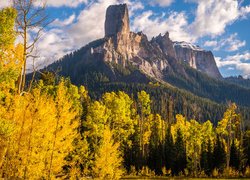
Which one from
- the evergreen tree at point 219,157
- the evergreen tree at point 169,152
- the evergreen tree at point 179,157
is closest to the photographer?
the evergreen tree at point 219,157

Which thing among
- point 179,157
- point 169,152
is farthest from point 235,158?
point 169,152

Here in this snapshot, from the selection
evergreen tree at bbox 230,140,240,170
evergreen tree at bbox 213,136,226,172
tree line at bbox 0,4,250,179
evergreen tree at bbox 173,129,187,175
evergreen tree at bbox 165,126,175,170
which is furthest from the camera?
evergreen tree at bbox 165,126,175,170

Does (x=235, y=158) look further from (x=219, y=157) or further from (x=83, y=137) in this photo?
(x=83, y=137)

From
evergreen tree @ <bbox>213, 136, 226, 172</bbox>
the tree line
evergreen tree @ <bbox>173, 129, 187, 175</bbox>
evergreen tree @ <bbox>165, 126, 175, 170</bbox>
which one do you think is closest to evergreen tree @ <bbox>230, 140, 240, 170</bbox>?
the tree line

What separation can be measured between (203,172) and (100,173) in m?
27.8

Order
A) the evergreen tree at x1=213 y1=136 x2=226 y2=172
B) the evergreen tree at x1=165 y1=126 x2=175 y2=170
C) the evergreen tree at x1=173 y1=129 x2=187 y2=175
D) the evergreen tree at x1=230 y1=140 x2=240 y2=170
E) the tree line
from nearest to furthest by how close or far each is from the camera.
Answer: the tree line
the evergreen tree at x1=213 y1=136 x2=226 y2=172
the evergreen tree at x1=230 y1=140 x2=240 y2=170
the evergreen tree at x1=173 y1=129 x2=187 y2=175
the evergreen tree at x1=165 y1=126 x2=175 y2=170

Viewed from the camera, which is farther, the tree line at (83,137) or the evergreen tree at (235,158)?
the evergreen tree at (235,158)

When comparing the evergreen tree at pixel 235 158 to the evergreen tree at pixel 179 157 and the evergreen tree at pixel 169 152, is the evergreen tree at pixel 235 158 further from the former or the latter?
the evergreen tree at pixel 169 152

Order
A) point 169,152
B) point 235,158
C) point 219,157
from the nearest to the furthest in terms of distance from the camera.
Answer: point 219,157 < point 235,158 < point 169,152

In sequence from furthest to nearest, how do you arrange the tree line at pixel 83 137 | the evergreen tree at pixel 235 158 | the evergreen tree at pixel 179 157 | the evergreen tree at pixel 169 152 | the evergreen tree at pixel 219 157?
the evergreen tree at pixel 169 152 → the evergreen tree at pixel 179 157 → the evergreen tree at pixel 235 158 → the evergreen tree at pixel 219 157 → the tree line at pixel 83 137

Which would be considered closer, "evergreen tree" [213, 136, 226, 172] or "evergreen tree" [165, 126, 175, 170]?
"evergreen tree" [213, 136, 226, 172]

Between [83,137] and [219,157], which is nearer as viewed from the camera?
[83,137]

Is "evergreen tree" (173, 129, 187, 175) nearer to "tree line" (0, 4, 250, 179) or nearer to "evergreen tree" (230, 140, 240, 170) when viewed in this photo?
"tree line" (0, 4, 250, 179)

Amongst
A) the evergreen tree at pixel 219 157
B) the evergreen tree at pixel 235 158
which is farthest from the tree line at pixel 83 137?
the evergreen tree at pixel 235 158
